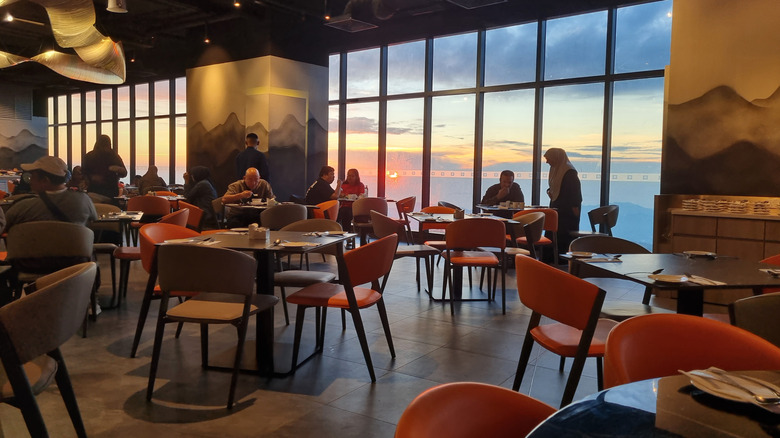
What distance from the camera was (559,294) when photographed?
2477 millimetres

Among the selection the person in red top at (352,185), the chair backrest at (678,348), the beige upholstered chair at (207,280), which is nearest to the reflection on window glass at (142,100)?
the person in red top at (352,185)

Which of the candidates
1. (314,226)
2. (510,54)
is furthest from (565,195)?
(314,226)

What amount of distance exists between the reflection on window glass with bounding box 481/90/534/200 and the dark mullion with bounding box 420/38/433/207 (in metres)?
1.13

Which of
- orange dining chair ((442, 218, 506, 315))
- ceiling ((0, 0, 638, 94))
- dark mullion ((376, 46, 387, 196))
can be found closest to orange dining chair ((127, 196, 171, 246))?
ceiling ((0, 0, 638, 94))

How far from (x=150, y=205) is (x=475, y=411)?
6.87 metres

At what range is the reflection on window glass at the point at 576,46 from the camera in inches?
337

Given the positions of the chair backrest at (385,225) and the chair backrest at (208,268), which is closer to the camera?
the chair backrest at (208,268)

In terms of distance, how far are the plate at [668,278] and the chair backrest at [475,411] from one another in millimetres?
1739

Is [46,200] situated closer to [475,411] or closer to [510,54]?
[475,411]

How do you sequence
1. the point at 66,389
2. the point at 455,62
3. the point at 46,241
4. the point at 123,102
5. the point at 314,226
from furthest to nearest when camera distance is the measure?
the point at 123,102
the point at 455,62
the point at 314,226
the point at 46,241
the point at 66,389

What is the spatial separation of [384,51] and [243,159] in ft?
12.8

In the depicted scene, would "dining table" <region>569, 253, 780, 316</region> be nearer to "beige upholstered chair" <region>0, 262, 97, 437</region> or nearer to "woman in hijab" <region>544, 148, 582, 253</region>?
"beige upholstered chair" <region>0, 262, 97, 437</region>

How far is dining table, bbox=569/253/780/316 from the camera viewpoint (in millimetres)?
2553

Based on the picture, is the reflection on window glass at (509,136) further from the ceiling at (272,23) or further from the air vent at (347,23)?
the air vent at (347,23)
